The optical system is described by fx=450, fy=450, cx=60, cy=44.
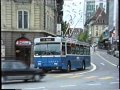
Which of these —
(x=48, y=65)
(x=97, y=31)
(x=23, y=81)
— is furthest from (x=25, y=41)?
(x=97, y=31)

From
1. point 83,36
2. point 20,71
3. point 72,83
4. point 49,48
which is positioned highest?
point 83,36

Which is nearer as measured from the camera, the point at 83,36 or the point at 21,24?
the point at 21,24

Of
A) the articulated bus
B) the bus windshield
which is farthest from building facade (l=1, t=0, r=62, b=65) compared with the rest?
the bus windshield

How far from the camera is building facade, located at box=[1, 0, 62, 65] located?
51594mm

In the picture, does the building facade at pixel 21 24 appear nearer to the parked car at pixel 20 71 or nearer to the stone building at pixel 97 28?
the parked car at pixel 20 71

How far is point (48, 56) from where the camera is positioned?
32.1 metres

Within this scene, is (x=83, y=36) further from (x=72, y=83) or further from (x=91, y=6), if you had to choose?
(x=72, y=83)

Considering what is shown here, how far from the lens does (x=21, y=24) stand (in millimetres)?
52688

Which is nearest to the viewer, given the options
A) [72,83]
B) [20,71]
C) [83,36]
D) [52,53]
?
[20,71]

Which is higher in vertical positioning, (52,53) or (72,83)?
(52,53)

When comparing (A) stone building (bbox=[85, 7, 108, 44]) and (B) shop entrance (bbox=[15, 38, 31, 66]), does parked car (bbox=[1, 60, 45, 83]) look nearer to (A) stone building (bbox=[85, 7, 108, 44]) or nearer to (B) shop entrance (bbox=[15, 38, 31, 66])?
(B) shop entrance (bbox=[15, 38, 31, 66])

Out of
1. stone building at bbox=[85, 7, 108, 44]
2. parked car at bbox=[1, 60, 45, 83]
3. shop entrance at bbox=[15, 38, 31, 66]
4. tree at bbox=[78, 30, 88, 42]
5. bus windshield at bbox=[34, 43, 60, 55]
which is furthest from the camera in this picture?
stone building at bbox=[85, 7, 108, 44]

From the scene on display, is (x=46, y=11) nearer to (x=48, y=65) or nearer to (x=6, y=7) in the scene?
(x=6, y=7)

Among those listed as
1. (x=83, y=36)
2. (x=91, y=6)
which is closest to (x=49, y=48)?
(x=91, y=6)
